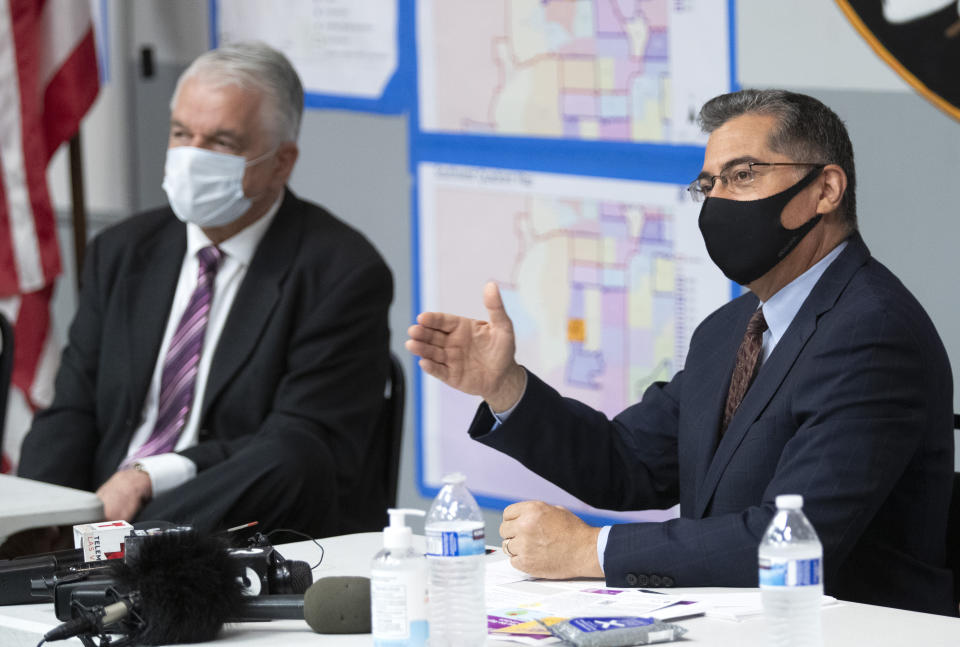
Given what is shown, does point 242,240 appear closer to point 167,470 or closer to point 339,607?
point 167,470

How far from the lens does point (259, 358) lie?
341cm

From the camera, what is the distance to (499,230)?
4.51 meters

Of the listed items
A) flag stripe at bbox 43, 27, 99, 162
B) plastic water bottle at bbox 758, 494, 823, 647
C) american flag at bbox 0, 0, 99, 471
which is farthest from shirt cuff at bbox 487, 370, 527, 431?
flag stripe at bbox 43, 27, 99, 162

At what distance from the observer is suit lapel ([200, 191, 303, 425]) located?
11.2ft

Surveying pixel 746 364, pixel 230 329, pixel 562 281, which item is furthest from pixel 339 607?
pixel 562 281

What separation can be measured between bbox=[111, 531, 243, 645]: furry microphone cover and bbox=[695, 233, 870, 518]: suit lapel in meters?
0.88

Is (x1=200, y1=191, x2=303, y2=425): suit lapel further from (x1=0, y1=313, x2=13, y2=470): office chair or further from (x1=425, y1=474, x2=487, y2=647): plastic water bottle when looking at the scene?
(x1=425, y1=474, x2=487, y2=647): plastic water bottle

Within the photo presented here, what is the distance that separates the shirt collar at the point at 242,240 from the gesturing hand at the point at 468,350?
123 cm

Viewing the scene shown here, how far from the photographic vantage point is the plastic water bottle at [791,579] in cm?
162

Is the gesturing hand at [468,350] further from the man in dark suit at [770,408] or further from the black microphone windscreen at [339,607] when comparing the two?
the black microphone windscreen at [339,607]

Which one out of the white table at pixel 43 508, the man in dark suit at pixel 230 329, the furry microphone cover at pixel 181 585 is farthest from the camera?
the man in dark suit at pixel 230 329

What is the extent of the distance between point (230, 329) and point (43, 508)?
86 centimetres

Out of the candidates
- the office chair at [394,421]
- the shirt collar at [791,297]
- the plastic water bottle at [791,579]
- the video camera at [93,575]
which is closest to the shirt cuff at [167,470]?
the office chair at [394,421]

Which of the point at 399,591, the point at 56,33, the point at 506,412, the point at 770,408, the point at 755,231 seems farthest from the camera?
the point at 56,33
